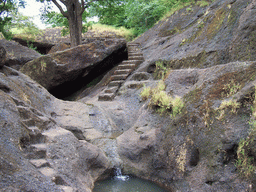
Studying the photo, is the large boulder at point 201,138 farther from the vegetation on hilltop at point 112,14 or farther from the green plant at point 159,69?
the vegetation on hilltop at point 112,14

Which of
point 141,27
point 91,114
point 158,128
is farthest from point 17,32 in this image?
point 158,128

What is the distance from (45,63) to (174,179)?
713cm

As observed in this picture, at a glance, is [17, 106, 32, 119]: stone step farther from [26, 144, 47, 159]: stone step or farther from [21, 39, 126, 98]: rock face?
[21, 39, 126, 98]: rock face

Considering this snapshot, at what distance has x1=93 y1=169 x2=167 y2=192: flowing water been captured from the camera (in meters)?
4.11

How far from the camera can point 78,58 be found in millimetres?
9359

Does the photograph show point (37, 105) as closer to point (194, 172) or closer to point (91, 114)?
point (91, 114)

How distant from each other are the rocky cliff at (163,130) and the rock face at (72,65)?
8.25 feet

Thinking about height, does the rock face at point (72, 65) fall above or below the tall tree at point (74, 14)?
below

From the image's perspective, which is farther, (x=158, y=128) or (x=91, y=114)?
(x=91, y=114)

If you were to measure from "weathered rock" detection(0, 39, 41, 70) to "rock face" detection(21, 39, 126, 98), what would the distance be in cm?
258

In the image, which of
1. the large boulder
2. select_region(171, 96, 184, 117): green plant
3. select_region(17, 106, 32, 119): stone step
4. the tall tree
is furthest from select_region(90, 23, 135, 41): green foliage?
select_region(17, 106, 32, 119): stone step

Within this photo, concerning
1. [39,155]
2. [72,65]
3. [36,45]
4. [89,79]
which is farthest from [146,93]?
[36,45]

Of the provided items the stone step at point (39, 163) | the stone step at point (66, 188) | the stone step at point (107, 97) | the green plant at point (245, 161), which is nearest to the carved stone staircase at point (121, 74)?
the stone step at point (107, 97)

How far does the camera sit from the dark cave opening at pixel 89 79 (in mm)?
10125
